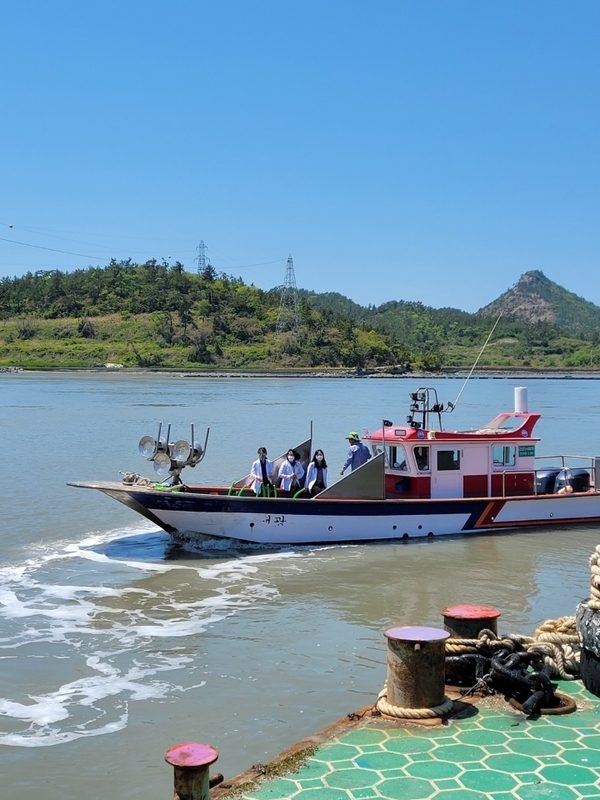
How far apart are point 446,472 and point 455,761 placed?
38.2 feet

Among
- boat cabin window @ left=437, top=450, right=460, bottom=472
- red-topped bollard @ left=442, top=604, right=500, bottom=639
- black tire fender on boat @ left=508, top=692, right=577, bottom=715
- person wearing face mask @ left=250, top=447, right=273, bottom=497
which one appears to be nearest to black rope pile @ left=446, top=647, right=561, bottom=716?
black tire fender on boat @ left=508, top=692, right=577, bottom=715

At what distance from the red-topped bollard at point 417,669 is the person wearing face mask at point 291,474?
10217mm

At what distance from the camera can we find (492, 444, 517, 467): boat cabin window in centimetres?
1795

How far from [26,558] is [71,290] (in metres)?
162

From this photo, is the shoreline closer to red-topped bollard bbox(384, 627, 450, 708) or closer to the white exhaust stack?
the white exhaust stack

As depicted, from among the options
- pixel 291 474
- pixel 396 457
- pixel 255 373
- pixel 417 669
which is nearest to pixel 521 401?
pixel 396 457

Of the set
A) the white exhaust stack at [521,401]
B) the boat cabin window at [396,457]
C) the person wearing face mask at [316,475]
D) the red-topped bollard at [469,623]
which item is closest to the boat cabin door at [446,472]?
the boat cabin window at [396,457]

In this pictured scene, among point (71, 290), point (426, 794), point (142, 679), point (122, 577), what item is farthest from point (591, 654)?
point (71, 290)

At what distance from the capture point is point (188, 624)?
12.0m

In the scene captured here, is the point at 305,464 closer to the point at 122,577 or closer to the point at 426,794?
the point at 122,577

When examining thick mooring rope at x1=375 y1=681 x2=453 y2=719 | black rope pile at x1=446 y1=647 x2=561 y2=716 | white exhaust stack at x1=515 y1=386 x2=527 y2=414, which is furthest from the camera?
white exhaust stack at x1=515 y1=386 x2=527 y2=414

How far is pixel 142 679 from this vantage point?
9.87m

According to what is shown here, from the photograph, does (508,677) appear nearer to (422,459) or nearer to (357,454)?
(357,454)

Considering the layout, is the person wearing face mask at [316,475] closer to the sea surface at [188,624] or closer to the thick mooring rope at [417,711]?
the sea surface at [188,624]
